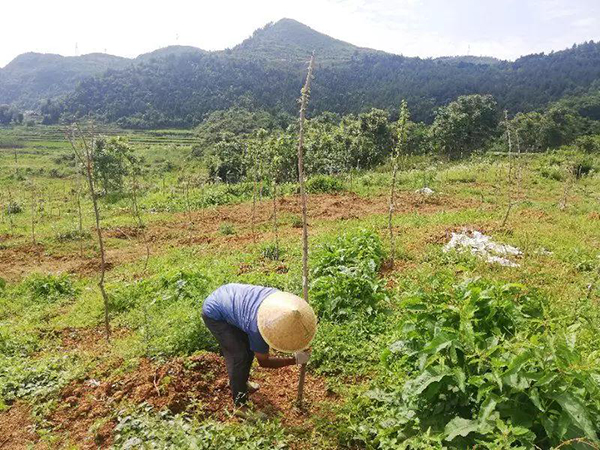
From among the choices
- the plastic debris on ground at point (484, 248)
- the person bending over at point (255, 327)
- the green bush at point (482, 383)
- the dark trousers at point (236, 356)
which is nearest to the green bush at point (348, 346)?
the green bush at point (482, 383)

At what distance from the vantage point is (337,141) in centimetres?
3216

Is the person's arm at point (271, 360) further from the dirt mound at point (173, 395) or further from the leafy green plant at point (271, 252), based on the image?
the leafy green plant at point (271, 252)

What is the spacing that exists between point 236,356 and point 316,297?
2256mm

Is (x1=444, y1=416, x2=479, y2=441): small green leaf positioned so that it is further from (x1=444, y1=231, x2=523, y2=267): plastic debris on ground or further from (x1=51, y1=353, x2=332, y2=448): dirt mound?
(x1=444, y1=231, x2=523, y2=267): plastic debris on ground

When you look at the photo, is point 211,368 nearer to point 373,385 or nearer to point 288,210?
point 373,385

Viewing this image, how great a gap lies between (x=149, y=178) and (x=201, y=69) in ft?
386

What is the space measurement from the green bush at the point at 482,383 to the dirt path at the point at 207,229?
338 inches

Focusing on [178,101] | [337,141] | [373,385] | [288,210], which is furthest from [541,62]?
[373,385]

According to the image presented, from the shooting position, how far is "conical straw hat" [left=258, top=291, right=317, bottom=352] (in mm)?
3473

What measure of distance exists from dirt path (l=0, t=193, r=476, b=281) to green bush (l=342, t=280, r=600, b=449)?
859 centimetres

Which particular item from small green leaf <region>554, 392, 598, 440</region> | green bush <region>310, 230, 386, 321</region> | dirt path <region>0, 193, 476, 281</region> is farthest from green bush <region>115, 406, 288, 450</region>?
dirt path <region>0, 193, 476, 281</region>

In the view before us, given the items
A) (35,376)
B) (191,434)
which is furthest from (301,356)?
(35,376)

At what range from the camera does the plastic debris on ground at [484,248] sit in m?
7.98

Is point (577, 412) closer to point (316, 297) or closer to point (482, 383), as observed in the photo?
point (482, 383)
